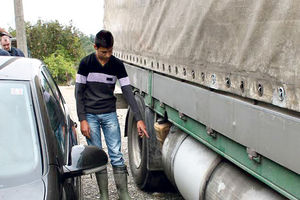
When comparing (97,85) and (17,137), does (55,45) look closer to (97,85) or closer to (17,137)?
(97,85)

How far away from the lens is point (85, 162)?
105 inches

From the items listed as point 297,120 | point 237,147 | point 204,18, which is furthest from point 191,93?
point 297,120

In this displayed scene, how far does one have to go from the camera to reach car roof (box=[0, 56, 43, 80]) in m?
3.08

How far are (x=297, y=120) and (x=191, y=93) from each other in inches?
59.7

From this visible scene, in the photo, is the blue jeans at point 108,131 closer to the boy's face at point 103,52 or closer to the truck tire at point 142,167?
the truck tire at point 142,167

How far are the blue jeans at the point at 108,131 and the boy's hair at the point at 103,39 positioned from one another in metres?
0.76

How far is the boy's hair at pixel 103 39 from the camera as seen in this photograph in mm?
4145

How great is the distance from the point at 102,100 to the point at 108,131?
14.1 inches

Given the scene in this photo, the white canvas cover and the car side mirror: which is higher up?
the white canvas cover

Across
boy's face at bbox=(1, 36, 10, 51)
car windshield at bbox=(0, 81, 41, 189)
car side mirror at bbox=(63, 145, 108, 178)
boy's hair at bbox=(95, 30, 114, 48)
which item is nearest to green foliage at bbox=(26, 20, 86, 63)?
boy's face at bbox=(1, 36, 10, 51)

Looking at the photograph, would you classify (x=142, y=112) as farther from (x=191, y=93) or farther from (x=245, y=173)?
(x=245, y=173)

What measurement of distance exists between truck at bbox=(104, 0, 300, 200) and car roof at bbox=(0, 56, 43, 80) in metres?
1.23

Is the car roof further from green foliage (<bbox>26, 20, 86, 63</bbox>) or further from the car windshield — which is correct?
green foliage (<bbox>26, 20, 86, 63</bbox>)

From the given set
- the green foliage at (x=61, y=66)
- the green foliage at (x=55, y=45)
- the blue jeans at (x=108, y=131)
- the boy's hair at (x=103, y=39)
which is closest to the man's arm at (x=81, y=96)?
the blue jeans at (x=108, y=131)
